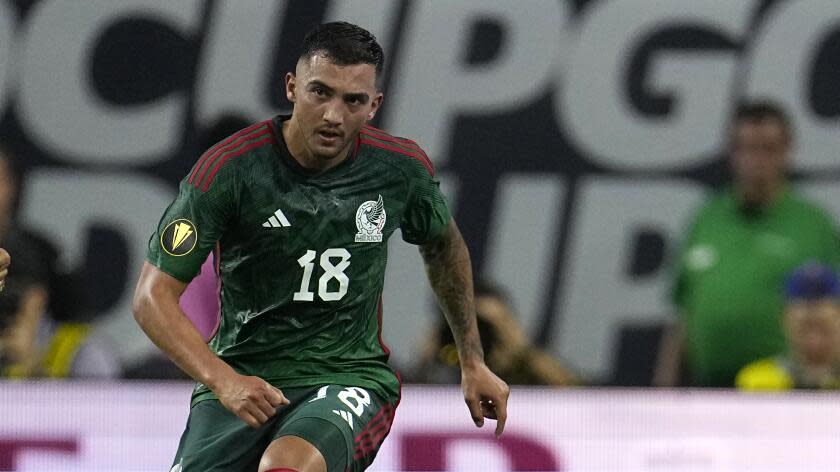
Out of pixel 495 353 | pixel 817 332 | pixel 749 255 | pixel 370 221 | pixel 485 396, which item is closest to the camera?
pixel 370 221

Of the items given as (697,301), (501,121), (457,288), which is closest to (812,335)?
(697,301)

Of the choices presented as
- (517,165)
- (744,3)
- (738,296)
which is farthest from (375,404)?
(744,3)

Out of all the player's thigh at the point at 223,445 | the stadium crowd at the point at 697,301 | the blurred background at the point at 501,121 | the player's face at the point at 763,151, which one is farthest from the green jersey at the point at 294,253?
the blurred background at the point at 501,121

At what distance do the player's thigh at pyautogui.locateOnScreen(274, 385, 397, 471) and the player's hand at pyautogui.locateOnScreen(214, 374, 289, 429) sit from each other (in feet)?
0.75

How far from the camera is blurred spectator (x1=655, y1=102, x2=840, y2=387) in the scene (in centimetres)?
→ 708

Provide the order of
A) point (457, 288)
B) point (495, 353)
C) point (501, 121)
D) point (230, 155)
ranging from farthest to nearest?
point (501, 121) → point (495, 353) → point (457, 288) → point (230, 155)

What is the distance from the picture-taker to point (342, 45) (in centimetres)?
352

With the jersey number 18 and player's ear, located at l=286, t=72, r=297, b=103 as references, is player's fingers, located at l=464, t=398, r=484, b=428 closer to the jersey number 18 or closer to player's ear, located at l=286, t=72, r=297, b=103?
the jersey number 18

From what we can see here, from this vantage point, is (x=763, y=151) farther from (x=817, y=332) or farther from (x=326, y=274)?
(x=326, y=274)

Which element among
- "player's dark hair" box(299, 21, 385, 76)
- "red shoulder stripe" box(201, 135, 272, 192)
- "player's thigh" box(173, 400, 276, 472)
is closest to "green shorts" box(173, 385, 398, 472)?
"player's thigh" box(173, 400, 276, 472)

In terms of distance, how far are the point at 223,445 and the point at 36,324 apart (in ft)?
11.6

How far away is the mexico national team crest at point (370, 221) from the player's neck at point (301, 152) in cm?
14

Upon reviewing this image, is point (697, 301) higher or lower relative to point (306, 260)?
lower

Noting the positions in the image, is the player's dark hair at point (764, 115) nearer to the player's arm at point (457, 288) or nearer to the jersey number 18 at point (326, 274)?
the player's arm at point (457, 288)
